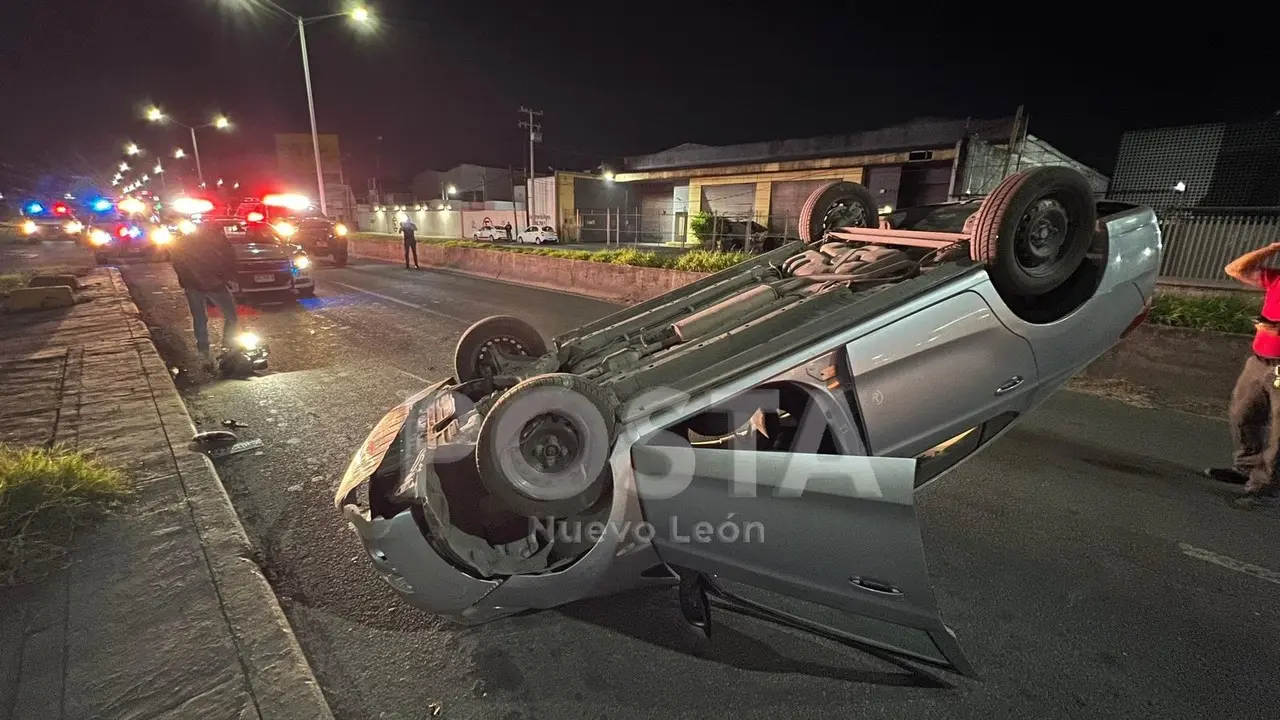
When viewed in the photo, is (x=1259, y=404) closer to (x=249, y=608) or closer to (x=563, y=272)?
(x=249, y=608)

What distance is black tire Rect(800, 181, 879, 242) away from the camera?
422 centimetres

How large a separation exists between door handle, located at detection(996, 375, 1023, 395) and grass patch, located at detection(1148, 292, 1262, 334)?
4.78 meters

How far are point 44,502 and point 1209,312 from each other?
31.9 feet

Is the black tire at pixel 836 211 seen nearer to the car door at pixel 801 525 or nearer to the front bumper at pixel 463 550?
Result: the car door at pixel 801 525

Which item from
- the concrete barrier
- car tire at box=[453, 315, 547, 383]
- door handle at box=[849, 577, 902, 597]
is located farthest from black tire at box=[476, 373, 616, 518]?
the concrete barrier

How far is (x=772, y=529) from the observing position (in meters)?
2.07

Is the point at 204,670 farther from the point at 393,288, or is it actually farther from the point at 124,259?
the point at 124,259

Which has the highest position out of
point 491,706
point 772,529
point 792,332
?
point 792,332

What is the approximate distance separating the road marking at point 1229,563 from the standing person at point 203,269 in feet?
28.5

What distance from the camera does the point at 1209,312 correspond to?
5984mm

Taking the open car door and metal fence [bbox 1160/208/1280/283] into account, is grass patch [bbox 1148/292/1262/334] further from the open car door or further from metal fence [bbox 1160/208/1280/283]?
the open car door

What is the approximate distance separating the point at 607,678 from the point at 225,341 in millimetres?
7143

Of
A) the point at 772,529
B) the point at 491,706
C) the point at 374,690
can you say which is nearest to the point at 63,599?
the point at 374,690

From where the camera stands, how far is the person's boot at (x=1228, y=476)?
3.87m
